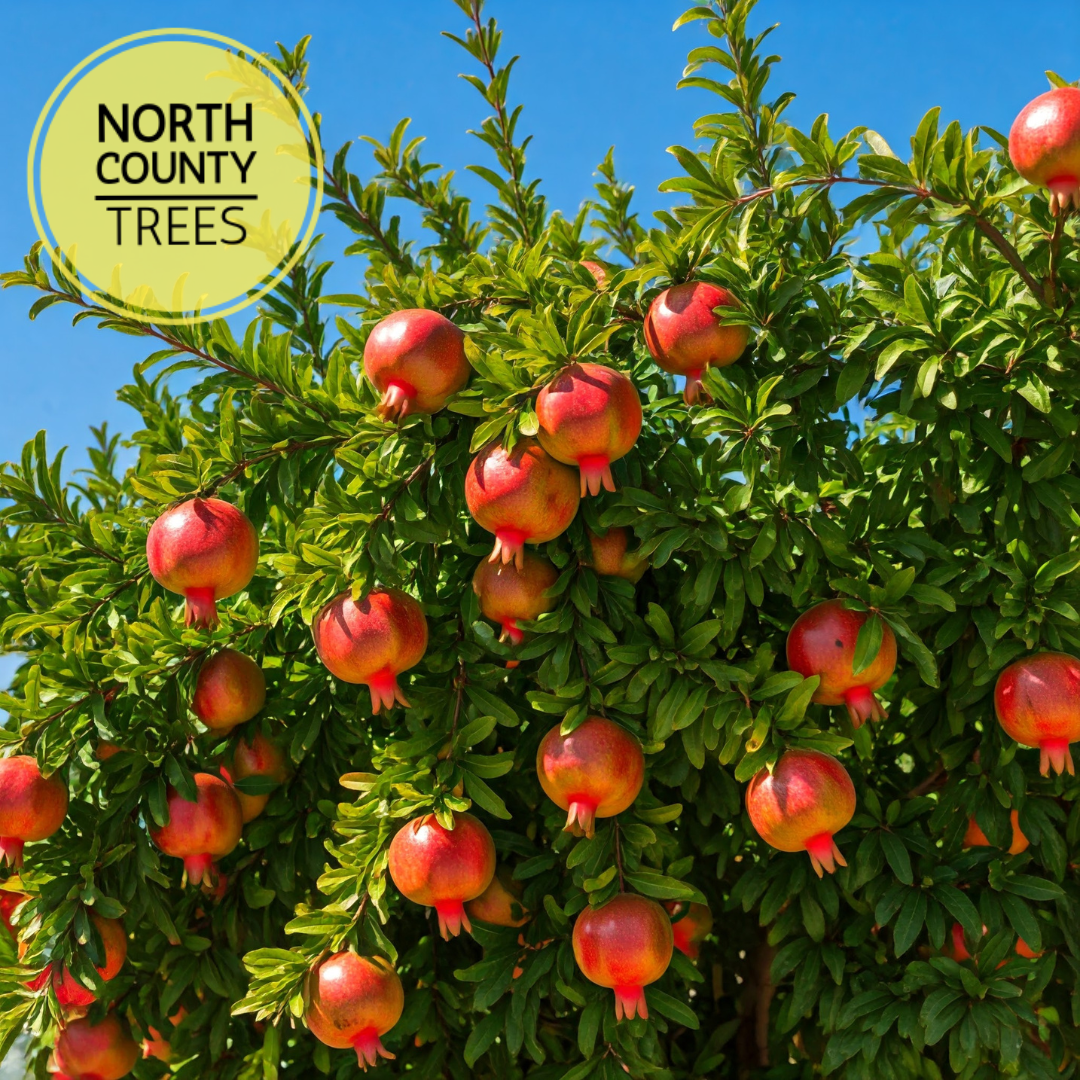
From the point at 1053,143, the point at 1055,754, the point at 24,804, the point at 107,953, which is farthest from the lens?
the point at 107,953

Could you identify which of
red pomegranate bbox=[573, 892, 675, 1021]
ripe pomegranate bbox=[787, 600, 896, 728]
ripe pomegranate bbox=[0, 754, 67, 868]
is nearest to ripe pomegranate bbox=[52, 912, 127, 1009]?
ripe pomegranate bbox=[0, 754, 67, 868]

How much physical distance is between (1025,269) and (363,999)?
1.44 m

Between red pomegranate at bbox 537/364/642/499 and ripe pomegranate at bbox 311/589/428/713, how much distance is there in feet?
1.08

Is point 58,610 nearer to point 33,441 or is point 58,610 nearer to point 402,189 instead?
point 33,441

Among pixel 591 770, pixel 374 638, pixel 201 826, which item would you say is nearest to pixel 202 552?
pixel 374 638

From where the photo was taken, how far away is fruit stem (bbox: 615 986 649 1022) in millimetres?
1536

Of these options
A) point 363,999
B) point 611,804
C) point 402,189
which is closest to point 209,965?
point 363,999

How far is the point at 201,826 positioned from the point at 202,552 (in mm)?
540

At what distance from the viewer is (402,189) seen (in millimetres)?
2469

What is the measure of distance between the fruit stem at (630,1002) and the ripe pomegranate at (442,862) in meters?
0.25

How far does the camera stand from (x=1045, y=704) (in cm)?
154

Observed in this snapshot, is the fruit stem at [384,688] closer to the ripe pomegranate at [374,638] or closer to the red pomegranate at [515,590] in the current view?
the ripe pomegranate at [374,638]

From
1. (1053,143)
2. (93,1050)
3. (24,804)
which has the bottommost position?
(93,1050)

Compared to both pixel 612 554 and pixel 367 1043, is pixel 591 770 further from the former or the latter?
pixel 367 1043
